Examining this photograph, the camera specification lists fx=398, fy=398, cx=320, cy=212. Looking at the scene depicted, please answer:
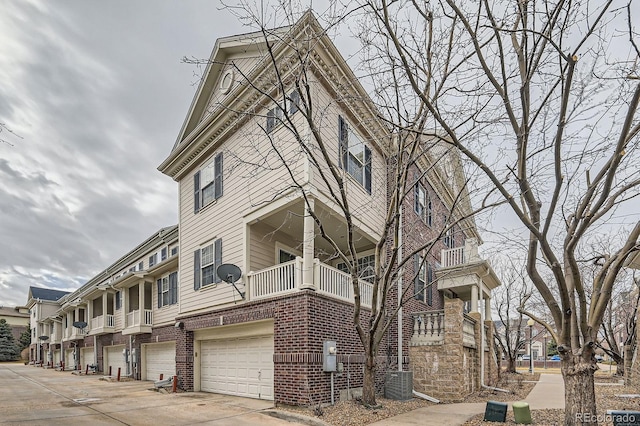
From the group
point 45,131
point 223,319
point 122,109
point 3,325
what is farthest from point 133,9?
point 3,325

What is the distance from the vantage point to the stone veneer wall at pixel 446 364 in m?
11.7

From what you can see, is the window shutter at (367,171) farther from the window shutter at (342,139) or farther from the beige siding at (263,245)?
the beige siding at (263,245)

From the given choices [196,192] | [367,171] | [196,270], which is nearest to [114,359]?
[196,270]

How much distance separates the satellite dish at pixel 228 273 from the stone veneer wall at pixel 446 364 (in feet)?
20.1

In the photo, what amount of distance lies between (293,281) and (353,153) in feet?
15.6

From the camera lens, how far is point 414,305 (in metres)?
14.2

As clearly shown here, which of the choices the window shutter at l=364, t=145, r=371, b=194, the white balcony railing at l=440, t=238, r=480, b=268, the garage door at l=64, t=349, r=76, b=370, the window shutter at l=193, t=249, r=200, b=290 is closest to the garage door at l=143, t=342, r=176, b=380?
the window shutter at l=193, t=249, r=200, b=290

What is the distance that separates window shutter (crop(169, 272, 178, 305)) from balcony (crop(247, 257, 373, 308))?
23.7 feet

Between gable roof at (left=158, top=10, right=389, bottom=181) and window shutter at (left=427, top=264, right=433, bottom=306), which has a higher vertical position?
gable roof at (left=158, top=10, right=389, bottom=181)

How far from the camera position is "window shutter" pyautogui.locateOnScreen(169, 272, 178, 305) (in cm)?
1727

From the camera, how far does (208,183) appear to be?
567 inches

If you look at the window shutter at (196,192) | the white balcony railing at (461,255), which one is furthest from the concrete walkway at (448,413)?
the window shutter at (196,192)

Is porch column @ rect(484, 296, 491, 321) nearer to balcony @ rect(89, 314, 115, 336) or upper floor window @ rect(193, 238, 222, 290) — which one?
upper floor window @ rect(193, 238, 222, 290)

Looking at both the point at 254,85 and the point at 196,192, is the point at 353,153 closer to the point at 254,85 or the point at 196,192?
the point at 254,85
